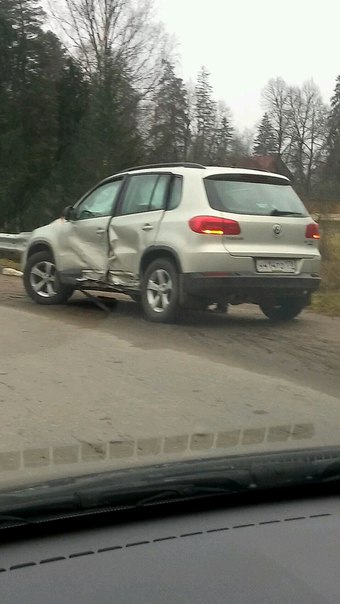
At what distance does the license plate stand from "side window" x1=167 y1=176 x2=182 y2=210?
1102 mm

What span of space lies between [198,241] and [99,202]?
2.00m

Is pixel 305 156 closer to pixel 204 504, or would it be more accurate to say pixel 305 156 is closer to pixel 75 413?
pixel 75 413

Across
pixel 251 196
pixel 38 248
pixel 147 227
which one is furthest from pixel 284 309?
pixel 38 248

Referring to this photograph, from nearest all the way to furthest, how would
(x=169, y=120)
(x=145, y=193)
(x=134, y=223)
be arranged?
1. (x=134, y=223)
2. (x=145, y=193)
3. (x=169, y=120)

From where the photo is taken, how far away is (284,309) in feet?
34.4

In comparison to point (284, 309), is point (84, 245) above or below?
above

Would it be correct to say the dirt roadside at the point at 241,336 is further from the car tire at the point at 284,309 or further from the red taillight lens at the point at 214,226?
the red taillight lens at the point at 214,226

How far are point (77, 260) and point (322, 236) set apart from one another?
5.13 meters

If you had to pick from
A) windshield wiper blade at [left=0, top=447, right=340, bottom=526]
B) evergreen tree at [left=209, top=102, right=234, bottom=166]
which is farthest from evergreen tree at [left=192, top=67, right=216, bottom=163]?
windshield wiper blade at [left=0, top=447, right=340, bottom=526]

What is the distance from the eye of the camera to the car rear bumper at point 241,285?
29.6 ft

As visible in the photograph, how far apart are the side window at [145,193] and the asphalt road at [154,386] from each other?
4.31 feet

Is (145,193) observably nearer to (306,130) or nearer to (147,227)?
(147,227)

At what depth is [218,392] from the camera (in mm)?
6844

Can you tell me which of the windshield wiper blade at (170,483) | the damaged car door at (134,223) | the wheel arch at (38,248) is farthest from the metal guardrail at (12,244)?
the windshield wiper blade at (170,483)
